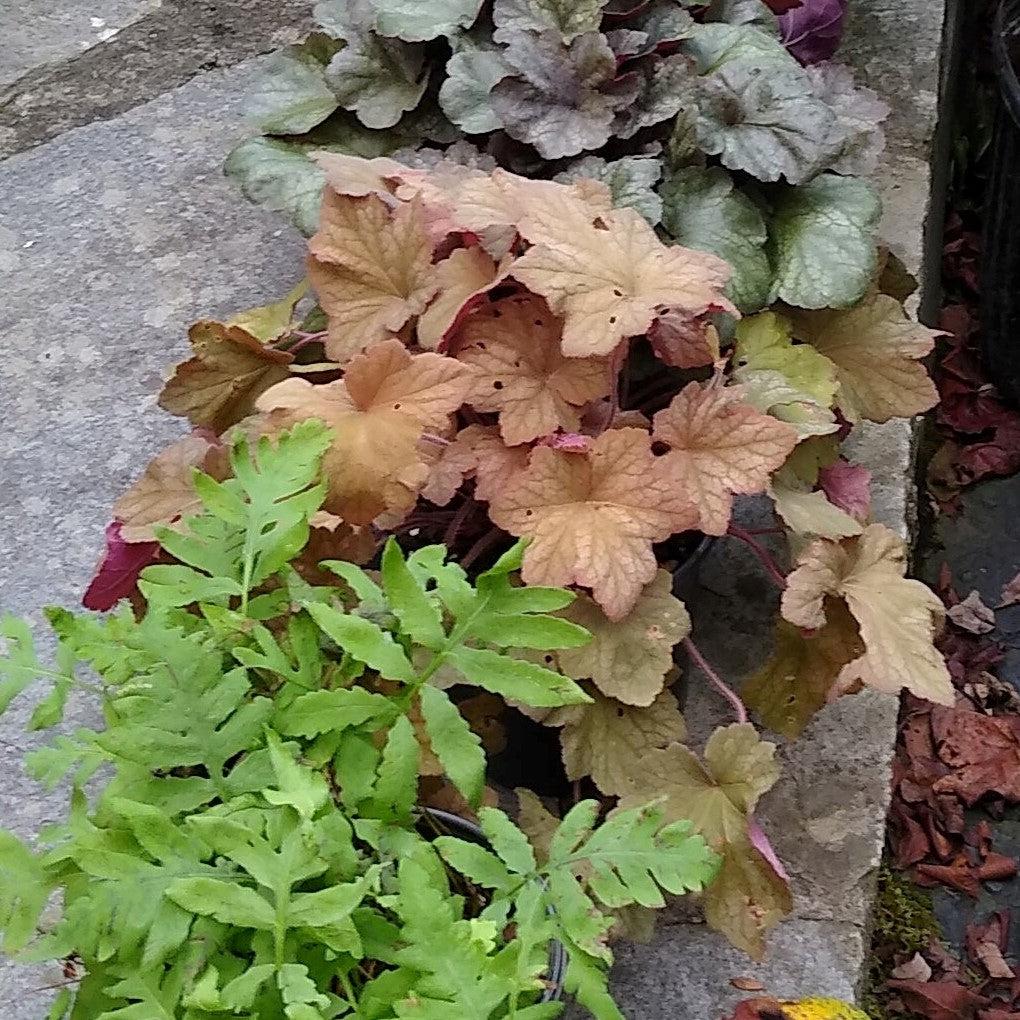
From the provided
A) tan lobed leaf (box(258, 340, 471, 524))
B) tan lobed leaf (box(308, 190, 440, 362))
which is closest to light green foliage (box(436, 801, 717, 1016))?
tan lobed leaf (box(258, 340, 471, 524))

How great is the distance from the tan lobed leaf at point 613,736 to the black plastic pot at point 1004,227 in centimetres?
120

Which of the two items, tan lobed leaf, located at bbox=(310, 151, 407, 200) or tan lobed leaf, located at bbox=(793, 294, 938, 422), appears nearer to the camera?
tan lobed leaf, located at bbox=(310, 151, 407, 200)

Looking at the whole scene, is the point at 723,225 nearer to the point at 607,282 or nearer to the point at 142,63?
the point at 607,282

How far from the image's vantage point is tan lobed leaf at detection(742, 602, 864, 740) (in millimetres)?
1119

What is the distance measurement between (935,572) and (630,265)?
1.18m

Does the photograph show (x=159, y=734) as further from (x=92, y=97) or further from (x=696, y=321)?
(x=92, y=97)

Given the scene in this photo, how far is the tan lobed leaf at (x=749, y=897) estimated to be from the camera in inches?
40.9

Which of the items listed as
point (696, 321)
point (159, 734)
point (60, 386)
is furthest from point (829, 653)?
point (60, 386)

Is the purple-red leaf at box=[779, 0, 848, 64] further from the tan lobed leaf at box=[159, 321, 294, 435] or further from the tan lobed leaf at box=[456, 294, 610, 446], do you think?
the tan lobed leaf at box=[159, 321, 294, 435]

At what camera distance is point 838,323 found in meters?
1.34

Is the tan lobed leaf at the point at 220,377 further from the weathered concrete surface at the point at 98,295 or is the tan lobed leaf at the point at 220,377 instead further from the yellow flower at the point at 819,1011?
the yellow flower at the point at 819,1011

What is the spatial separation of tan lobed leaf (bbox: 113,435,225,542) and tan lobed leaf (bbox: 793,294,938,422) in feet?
2.03

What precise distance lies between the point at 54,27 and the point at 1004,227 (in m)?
1.52

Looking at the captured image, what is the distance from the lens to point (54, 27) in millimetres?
2033
